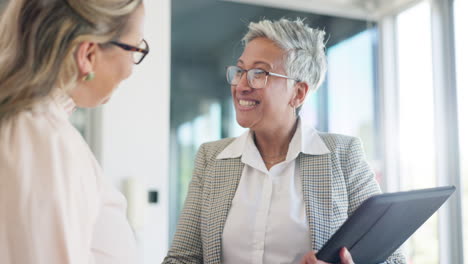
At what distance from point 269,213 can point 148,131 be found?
51.3 inches

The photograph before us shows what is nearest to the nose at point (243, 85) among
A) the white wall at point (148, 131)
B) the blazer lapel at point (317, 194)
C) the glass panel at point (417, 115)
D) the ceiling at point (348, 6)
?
the blazer lapel at point (317, 194)

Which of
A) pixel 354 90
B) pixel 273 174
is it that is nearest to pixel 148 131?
pixel 273 174

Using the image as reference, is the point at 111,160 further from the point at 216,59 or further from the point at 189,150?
the point at 216,59

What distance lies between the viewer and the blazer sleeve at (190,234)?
1.53m

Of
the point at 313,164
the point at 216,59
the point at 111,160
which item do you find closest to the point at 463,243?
the point at 313,164

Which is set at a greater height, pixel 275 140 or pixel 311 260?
pixel 275 140

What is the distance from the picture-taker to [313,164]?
155 centimetres

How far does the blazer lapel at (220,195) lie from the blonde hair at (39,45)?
805mm

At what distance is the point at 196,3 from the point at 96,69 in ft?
6.86

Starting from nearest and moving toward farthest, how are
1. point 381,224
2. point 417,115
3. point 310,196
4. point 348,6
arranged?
point 381,224, point 310,196, point 417,115, point 348,6

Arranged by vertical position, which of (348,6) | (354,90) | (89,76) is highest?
(348,6)

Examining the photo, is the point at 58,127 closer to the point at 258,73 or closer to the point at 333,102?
the point at 258,73

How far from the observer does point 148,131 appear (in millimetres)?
2625

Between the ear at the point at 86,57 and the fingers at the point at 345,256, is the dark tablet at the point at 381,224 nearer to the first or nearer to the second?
the fingers at the point at 345,256
